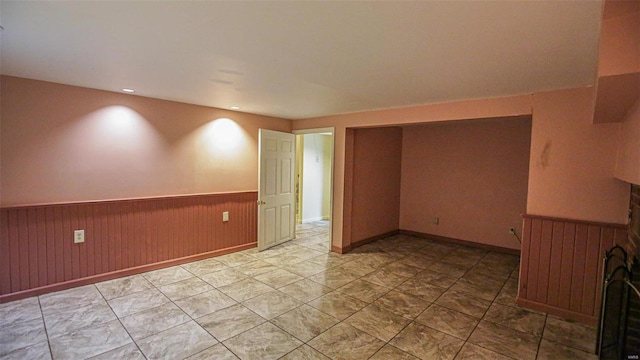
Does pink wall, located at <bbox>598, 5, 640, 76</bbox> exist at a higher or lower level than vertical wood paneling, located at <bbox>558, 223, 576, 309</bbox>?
higher

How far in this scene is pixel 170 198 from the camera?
12.9 ft

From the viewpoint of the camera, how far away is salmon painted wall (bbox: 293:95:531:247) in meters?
3.18

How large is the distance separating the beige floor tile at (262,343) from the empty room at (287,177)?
0.05 ft

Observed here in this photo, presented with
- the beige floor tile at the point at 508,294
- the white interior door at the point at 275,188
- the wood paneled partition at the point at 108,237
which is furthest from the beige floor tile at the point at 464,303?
the wood paneled partition at the point at 108,237

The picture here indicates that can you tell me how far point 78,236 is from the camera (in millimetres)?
3242

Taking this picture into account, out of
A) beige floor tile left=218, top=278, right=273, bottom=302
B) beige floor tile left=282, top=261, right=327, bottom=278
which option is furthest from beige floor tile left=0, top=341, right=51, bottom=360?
beige floor tile left=282, top=261, right=327, bottom=278

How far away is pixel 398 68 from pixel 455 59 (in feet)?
1.39

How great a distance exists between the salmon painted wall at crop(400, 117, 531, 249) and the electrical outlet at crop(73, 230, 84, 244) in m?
5.20

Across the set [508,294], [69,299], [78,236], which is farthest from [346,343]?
[78,236]

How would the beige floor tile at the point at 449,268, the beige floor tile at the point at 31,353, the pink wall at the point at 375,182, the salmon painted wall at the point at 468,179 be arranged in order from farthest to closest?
the pink wall at the point at 375,182, the salmon painted wall at the point at 468,179, the beige floor tile at the point at 449,268, the beige floor tile at the point at 31,353

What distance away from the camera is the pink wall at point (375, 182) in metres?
4.95

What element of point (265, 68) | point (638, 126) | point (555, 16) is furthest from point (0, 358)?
point (638, 126)

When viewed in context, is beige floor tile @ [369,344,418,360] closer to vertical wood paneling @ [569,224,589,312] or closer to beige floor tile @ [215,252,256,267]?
vertical wood paneling @ [569,224,589,312]

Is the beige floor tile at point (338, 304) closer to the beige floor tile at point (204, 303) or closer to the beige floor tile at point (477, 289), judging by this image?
the beige floor tile at point (204, 303)
